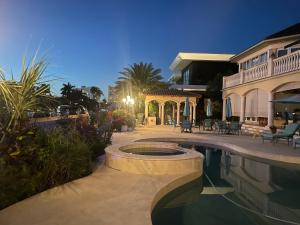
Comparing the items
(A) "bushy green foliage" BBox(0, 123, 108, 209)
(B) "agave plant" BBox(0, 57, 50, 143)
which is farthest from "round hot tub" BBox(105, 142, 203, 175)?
(B) "agave plant" BBox(0, 57, 50, 143)

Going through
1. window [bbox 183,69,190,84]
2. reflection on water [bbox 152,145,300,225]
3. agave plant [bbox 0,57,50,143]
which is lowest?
reflection on water [bbox 152,145,300,225]

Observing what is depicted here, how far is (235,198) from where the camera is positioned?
6531 millimetres

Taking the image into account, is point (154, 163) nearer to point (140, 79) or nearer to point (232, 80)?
point (232, 80)

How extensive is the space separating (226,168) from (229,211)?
3956 millimetres

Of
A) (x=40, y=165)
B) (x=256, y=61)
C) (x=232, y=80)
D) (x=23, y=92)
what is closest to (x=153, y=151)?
(x=40, y=165)

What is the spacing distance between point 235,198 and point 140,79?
1272 inches

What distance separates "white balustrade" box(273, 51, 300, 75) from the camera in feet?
47.7

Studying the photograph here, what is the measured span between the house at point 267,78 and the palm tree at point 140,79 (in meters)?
14.6

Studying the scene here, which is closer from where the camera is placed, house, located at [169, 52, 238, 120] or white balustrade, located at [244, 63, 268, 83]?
white balustrade, located at [244, 63, 268, 83]

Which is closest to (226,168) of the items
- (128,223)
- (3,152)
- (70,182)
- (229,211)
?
(229,211)

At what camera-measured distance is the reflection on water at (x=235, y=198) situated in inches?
210

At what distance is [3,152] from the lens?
5223 millimetres

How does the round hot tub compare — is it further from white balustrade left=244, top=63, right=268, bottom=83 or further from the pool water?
white balustrade left=244, top=63, right=268, bottom=83

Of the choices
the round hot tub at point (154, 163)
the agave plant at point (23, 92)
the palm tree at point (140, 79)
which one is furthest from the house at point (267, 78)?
the palm tree at point (140, 79)
